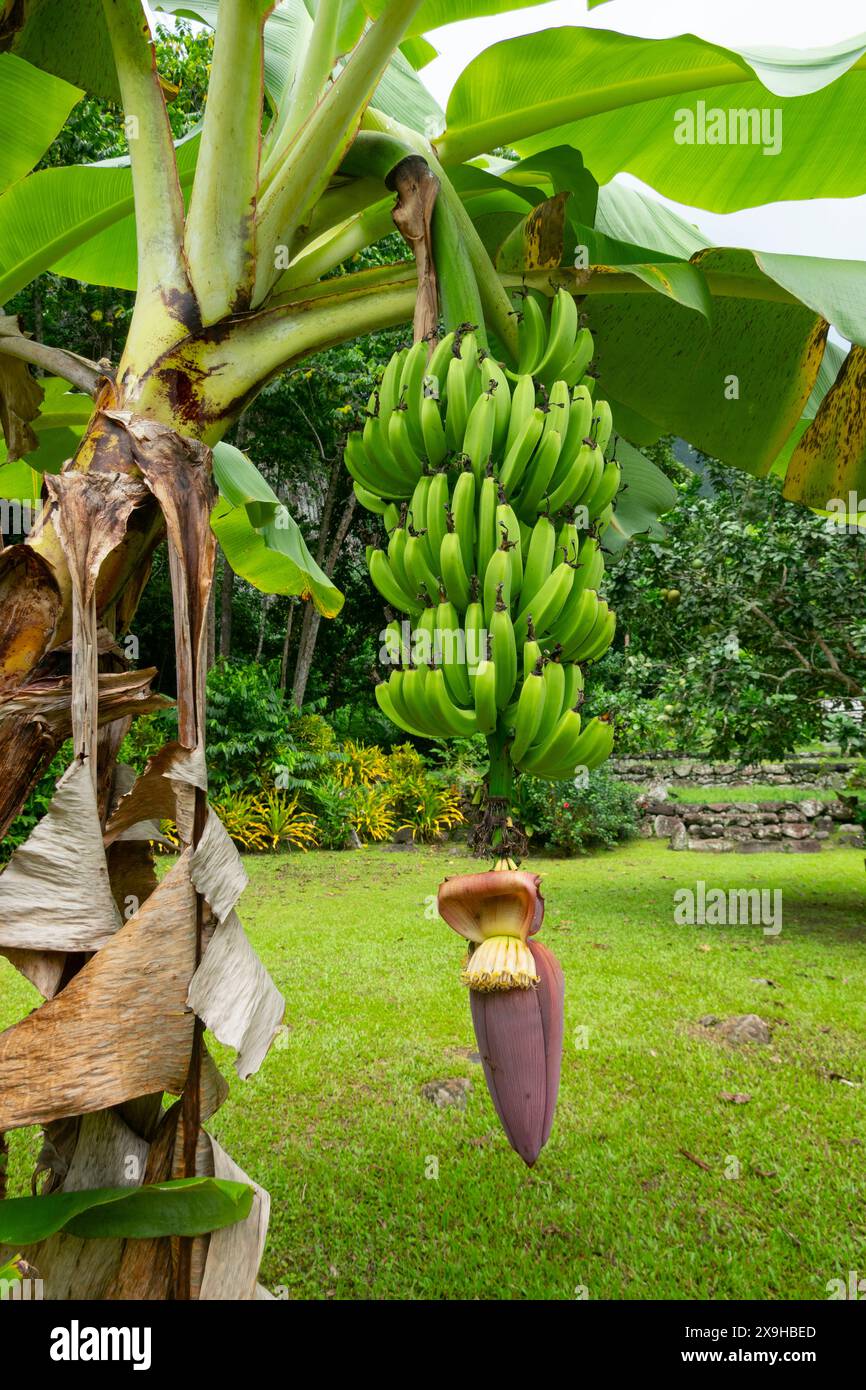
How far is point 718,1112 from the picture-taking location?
2.86 meters

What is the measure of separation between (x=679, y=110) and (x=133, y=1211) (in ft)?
6.77

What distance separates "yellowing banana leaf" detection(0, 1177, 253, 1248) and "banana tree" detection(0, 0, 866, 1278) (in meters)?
0.05

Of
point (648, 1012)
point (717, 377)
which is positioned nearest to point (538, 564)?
point (717, 377)

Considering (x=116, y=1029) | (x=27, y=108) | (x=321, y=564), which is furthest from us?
(x=321, y=564)

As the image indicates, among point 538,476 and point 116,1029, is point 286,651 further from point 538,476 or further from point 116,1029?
point 116,1029

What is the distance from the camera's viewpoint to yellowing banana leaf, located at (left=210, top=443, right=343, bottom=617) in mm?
1803

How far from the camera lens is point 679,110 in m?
1.71

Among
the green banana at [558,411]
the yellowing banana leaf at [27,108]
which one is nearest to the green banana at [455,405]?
the green banana at [558,411]

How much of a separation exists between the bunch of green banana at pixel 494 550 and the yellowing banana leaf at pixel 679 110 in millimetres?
443

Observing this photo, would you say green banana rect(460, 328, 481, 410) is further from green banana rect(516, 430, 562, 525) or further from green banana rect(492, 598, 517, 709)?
green banana rect(492, 598, 517, 709)

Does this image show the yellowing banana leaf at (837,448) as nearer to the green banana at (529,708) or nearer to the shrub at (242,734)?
the green banana at (529,708)

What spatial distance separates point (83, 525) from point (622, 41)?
1159 millimetres

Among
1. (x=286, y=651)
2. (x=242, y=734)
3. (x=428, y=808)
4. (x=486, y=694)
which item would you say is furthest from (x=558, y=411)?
(x=286, y=651)
